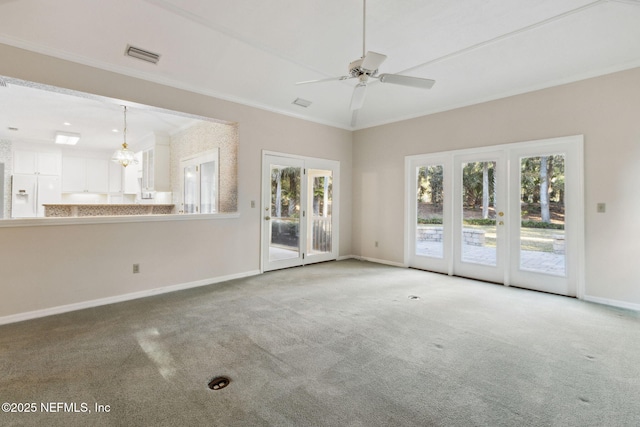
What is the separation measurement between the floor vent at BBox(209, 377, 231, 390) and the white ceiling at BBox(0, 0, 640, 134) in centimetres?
350

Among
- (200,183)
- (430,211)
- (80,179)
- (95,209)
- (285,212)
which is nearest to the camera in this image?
(95,209)

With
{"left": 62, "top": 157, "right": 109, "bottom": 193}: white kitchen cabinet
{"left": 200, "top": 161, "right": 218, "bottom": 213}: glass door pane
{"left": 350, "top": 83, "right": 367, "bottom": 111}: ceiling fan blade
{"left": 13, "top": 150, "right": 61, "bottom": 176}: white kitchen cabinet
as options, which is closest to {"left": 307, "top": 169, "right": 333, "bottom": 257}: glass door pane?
{"left": 200, "top": 161, "right": 218, "bottom": 213}: glass door pane

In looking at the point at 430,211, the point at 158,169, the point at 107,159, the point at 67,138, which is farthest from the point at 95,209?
the point at 430,211

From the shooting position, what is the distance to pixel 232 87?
4.41 meters

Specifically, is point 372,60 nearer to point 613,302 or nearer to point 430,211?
point 430,211

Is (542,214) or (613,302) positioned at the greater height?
(542,214)

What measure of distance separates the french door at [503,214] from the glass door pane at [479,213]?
0.6 inches

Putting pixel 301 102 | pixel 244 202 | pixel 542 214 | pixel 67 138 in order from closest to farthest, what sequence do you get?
pixel 542 214, pixel 244 202, pixel 301 102, pixel 67 138

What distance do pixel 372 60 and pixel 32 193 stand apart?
30.0ft

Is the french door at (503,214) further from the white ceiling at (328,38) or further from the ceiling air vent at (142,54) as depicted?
the ceiling air vent at (142,54)

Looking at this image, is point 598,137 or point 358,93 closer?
point 358,93

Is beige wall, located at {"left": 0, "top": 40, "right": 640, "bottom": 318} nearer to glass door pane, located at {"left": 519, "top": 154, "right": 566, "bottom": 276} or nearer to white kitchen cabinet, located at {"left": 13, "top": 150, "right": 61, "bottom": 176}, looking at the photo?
glass door pane, located at {"left": 519, "top": 154, "right": 566, "bottom": 276}

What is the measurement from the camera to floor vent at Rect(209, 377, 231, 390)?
1961 millimetres

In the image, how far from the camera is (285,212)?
5492mm
